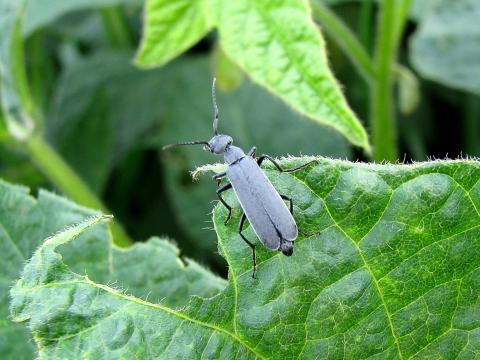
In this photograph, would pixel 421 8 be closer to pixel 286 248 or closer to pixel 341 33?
pixel 341 33

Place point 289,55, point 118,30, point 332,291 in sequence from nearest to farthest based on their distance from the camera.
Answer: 1. point 332,291
2. point 289,55
3. point 118,30

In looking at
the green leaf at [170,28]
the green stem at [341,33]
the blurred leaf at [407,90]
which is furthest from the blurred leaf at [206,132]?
the green leaf at [170,28]

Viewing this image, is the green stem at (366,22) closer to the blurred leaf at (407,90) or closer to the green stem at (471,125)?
the blurred leaf at (407,90)

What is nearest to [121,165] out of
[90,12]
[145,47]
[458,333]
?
[90,12]

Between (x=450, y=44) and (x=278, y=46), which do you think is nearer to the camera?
(x=278, y=46)

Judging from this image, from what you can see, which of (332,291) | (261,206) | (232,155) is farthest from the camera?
(232,155)

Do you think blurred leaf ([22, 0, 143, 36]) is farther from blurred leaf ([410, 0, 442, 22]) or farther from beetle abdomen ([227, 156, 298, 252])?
beetle abdomen ([227, 156, 298, 252])

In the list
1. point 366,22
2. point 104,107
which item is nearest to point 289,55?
point 366,22
